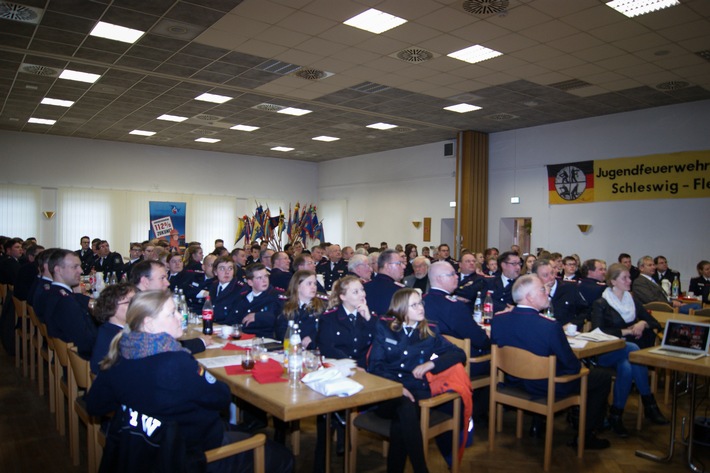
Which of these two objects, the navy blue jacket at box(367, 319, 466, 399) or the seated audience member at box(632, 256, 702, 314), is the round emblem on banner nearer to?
the seated audience member at box(632, 256, 702, 314)

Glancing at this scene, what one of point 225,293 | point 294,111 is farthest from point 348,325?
point 294,111

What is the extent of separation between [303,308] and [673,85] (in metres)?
8.51

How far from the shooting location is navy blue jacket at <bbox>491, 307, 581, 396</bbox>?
3990 mm

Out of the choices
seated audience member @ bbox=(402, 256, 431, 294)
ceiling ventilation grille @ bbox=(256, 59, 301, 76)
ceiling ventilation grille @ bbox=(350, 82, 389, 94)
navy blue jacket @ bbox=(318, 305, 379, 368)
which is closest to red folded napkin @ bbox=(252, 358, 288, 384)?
navy blue jacket @ bbox=(318, 305, 379, 368)

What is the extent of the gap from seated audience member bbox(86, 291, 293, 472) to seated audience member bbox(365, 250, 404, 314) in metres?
3.11

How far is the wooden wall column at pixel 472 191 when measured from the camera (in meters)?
14.0

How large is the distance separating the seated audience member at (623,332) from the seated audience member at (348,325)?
2415 millimetres

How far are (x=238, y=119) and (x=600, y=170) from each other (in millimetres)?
8324

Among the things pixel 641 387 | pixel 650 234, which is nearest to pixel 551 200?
pixel 650 234

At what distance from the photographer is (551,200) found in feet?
42.8

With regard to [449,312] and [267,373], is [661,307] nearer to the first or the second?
[449,312]

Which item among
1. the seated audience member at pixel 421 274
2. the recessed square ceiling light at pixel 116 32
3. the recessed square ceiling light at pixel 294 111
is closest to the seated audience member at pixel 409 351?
the seated audience member at pixel 421 274

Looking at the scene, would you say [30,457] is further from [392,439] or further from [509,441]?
[509,441]

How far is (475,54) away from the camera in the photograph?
8242 millimetres
